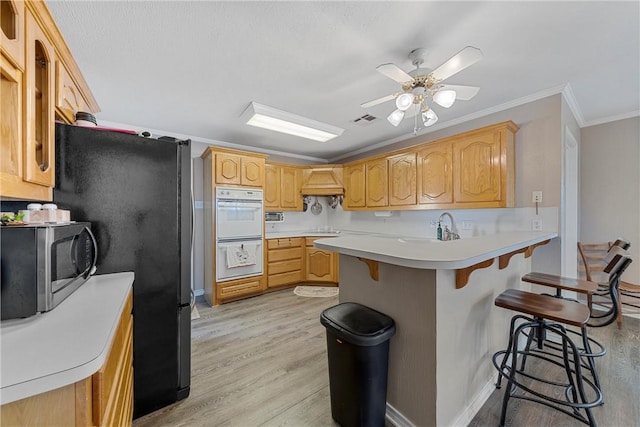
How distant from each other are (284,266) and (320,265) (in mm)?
608

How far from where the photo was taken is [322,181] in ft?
15.4

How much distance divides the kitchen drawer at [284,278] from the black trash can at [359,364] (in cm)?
266

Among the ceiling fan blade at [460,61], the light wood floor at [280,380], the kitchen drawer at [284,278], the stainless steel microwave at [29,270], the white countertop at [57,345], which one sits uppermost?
the ceiling fan blade at [460,61]

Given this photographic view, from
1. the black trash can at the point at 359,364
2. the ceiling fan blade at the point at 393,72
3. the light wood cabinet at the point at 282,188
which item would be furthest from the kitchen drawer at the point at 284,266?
the ceiling fan blade at the point at 393,72

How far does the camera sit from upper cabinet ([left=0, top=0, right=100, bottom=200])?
0.99 metres

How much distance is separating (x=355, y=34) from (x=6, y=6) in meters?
1.66

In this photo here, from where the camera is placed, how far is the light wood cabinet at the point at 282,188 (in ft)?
14.3

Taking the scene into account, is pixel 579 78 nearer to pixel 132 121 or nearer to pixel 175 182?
pixel 175 182

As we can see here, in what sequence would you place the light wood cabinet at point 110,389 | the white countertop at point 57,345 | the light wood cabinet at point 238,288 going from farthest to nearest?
the light wood cabinet at point 238,288
the light wood cabinet at point 110,389
the white countertop at point 57,345

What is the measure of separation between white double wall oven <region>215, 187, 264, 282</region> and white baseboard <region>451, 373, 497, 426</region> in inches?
115

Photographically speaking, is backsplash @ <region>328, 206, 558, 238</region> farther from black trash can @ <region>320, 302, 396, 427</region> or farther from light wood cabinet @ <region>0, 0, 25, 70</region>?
light wood cabinet @ <region>0, 0, 25, 70</region>

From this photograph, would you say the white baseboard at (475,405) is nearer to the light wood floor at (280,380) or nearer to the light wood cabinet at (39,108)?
the light wood floor at (280,380)

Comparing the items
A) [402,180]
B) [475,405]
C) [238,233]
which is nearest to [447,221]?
[402,180]

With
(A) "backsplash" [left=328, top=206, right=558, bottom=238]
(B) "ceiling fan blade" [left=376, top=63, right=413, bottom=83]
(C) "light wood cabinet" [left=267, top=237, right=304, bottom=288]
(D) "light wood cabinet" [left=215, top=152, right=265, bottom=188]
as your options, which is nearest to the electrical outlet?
(A) "backsplash" [left=328, top=206, right=558, bottom=238]
